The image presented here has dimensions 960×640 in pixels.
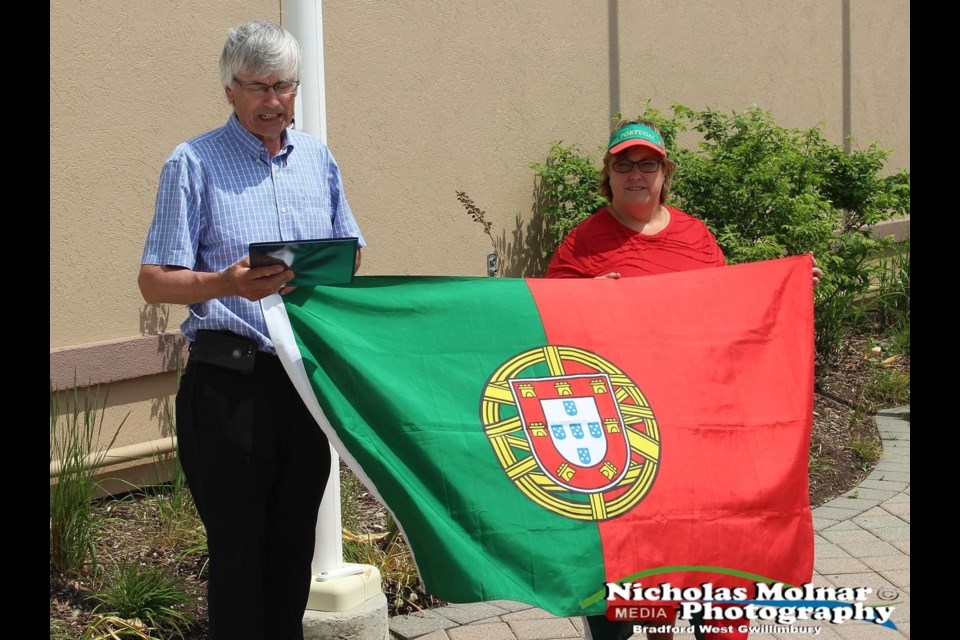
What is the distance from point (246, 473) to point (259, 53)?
49.4 inches

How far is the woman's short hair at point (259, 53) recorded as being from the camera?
334 centimetres

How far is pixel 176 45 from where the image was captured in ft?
19.9

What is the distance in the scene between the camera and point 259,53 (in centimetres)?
334

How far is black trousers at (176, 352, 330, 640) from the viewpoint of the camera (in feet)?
11.2

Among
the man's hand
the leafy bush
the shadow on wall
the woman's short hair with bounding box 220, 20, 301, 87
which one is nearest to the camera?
the man's hand

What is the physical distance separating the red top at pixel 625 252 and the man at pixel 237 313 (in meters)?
1.09

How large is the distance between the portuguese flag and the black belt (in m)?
0.09

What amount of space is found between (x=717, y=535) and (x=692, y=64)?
6.97m

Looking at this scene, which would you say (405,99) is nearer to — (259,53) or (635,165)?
(635,165)

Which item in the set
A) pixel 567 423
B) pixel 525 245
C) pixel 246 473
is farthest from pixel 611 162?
pixel 525 245

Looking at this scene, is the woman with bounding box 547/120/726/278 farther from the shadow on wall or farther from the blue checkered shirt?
the shadow on wall

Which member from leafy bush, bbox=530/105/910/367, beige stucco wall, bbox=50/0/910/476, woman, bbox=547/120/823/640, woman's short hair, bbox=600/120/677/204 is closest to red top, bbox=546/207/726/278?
woman, bbox=547/120/823/640

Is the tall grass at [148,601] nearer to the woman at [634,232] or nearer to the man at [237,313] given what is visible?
the man at [237,313]

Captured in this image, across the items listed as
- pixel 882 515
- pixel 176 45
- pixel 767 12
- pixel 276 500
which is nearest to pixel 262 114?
pixel 276 500
